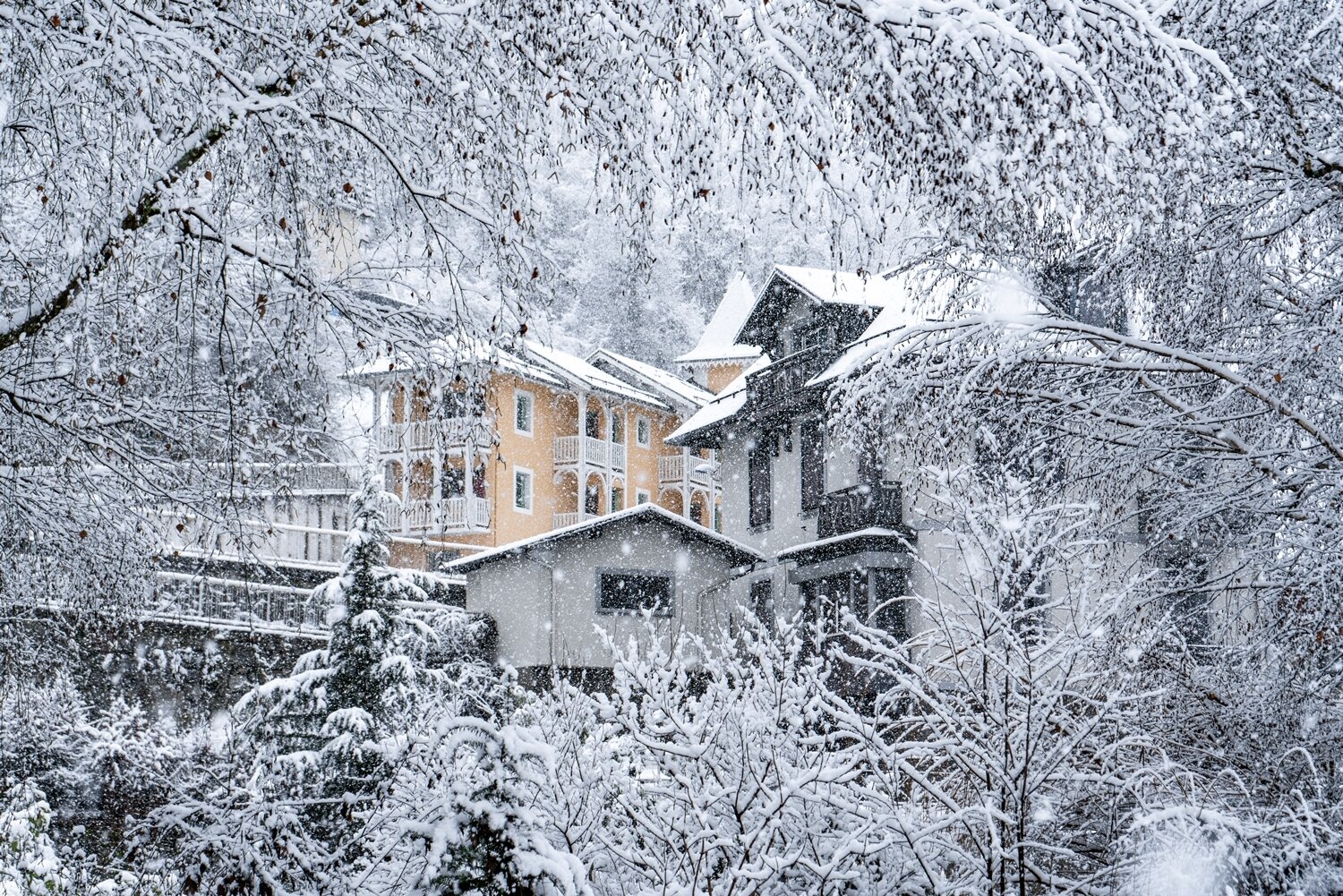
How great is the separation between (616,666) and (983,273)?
15.0ft

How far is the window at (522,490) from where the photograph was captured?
36644 mm

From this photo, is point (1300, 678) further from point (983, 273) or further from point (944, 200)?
point (944, 200)

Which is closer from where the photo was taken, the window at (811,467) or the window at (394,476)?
the window at (811,467)

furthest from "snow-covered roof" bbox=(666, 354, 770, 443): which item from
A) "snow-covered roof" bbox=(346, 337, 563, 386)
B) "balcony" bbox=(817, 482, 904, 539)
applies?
"snow-covered roof" bbox=(346, 337, 563, 386)

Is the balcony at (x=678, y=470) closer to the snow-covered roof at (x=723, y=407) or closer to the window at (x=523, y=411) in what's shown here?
the window at (x=523, y=411)

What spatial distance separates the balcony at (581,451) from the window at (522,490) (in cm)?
140

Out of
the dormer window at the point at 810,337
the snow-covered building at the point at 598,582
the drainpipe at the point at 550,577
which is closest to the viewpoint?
the dormer window at the point at 810,337

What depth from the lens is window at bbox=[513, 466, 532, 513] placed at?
36644 millimetres

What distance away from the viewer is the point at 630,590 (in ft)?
97.6


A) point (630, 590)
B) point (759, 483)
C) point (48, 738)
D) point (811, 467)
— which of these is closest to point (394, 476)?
point (630, 590)

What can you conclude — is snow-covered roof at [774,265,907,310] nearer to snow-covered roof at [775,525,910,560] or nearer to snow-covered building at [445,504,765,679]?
snow-covered roof at [775,525,910,560]

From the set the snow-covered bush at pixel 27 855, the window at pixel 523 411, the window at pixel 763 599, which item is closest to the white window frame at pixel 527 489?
the window at pixel 523 411

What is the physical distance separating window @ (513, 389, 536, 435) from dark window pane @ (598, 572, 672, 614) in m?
8.39

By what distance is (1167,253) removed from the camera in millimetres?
8875
